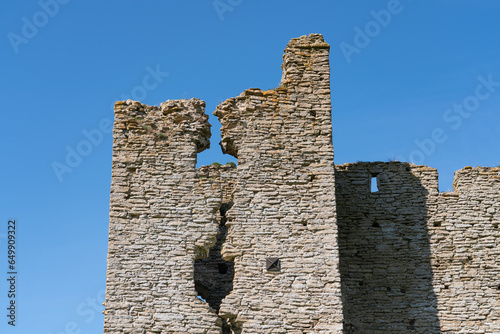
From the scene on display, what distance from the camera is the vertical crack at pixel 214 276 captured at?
18.5m

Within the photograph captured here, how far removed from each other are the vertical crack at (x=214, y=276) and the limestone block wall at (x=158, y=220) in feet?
3.44

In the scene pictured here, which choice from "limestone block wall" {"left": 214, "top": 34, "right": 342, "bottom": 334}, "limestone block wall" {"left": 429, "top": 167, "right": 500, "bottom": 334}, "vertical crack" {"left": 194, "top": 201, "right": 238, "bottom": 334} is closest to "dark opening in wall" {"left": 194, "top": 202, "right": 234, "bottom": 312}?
"vertical crack" {"left": 194, "top": 201, "right": 238, "bottom": 334}

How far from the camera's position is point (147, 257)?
17.2 m

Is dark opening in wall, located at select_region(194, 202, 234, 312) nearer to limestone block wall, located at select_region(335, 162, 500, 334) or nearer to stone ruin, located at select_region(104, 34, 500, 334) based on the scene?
stone ruin, located at select_region(104, 34, 500, 334)

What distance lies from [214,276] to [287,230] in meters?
2.36

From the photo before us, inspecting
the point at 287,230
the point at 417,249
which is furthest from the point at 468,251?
the point at 287,230

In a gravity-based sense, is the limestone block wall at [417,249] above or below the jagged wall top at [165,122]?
below

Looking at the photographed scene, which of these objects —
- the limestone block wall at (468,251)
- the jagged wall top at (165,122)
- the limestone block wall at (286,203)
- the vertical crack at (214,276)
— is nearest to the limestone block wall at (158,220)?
the jagged wall top at (165,122)

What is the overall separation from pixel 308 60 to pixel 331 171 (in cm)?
250

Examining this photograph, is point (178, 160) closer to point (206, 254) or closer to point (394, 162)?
point (206, 254)

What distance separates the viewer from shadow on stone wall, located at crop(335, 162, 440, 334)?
19.1m

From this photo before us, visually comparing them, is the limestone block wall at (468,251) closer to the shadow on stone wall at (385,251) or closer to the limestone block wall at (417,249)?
the limestone block wall at (417,249)

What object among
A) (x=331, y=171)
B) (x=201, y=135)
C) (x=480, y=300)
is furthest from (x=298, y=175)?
(x=480, y=300)

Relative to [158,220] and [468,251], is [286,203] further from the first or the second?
[468,251]
